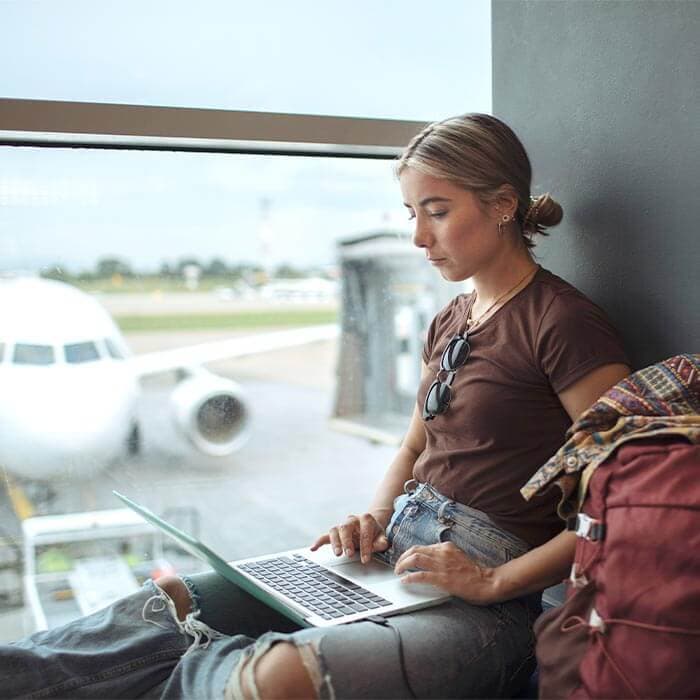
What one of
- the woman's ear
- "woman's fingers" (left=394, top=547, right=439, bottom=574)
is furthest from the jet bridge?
"woman's fingers" (left=394, top=547, right=439, bottom=574)

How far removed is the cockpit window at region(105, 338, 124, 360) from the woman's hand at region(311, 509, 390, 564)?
3.71 ft

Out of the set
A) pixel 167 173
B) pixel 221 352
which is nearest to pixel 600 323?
pixel 167 173

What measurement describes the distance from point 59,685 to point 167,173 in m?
1.42

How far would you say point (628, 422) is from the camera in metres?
1.17

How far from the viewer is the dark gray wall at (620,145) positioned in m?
1.45

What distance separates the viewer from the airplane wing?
13.3ft

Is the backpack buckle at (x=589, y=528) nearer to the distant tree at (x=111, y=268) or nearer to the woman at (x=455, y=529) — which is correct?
the woman at (x=455, y=529)

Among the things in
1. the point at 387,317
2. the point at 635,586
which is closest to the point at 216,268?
the point at 387,317

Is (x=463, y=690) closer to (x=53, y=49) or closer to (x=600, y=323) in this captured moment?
(x=600, y=323)

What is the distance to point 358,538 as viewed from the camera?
1588 millimetres

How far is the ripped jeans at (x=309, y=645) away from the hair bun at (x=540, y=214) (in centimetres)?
50

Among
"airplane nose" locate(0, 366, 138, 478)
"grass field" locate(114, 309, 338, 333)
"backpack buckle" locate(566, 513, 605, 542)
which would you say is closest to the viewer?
"backpack buckle" locate(566, 513, 605, 542)

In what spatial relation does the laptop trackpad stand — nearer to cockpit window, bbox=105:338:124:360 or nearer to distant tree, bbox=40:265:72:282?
distant tree, bbox=40:265:72:282

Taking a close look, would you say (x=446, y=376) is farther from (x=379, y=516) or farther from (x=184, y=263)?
(x=184, y=263)
